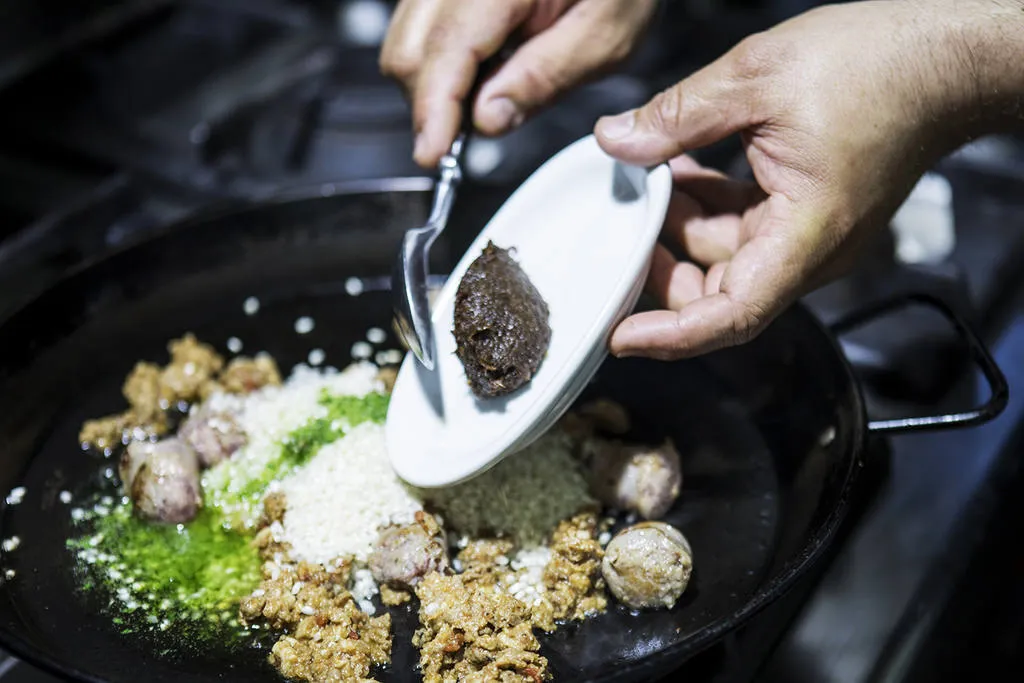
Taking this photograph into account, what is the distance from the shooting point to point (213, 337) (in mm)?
2189

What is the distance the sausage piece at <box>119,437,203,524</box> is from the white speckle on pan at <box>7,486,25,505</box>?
19cm

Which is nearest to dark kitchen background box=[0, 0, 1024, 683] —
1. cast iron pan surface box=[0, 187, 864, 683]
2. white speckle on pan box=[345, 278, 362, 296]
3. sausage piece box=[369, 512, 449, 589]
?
cast iron pan surface box=[0, 187, 864, 683]

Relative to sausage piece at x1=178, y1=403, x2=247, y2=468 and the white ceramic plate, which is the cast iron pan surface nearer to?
sausage piece at x1=178, y1=403, x2=247, y2=468

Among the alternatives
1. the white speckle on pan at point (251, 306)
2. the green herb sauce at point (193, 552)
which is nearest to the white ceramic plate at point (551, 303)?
the green herb sauce at point (193, 552)

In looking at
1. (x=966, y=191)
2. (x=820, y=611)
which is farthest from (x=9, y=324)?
(x=966, y=191)

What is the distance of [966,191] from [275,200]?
1973 mm

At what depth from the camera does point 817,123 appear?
154 centimetres

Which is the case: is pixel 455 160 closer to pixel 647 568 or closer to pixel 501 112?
pixel 501 112

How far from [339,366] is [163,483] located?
0.52 metres

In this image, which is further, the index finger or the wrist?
the index finger

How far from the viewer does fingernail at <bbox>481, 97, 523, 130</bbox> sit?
77.6 inches

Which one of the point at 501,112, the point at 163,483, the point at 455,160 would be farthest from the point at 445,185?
A: the point at 163,483

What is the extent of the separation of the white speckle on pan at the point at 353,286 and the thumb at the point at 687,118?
87cm

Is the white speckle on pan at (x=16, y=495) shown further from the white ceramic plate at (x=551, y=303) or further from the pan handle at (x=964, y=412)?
the pan handle at (x=964, y=412)
